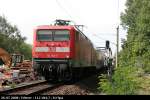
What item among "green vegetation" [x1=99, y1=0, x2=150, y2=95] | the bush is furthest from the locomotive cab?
the bush

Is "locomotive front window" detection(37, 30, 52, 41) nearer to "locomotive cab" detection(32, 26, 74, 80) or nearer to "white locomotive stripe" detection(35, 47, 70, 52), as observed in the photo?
"locomotive cab" detection(32, 26, 74, 80)

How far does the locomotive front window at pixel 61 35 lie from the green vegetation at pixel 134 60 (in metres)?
3.37

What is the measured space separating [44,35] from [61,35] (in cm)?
99

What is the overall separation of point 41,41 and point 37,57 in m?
0.99

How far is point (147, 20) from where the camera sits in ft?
114

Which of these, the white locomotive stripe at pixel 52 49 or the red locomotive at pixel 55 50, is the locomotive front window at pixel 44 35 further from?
the white locomotive stripe at pixel 52 49

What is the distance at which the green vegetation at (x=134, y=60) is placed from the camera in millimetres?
17116

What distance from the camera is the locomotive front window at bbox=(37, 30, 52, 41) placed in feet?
86.2

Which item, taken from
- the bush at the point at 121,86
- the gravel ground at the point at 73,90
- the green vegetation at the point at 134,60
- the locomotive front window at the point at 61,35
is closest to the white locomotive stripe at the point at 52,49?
the locomotive front window at the point at 61,35

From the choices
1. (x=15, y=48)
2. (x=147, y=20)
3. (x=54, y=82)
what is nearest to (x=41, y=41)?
(x=54, y=82)

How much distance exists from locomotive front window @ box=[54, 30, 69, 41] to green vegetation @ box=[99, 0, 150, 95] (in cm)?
337

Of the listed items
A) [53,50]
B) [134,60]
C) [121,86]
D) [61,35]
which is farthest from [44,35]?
[121,86]

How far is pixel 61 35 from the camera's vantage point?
26.1 meters

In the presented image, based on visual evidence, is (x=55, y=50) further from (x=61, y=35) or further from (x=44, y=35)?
(x=44, y=35)
